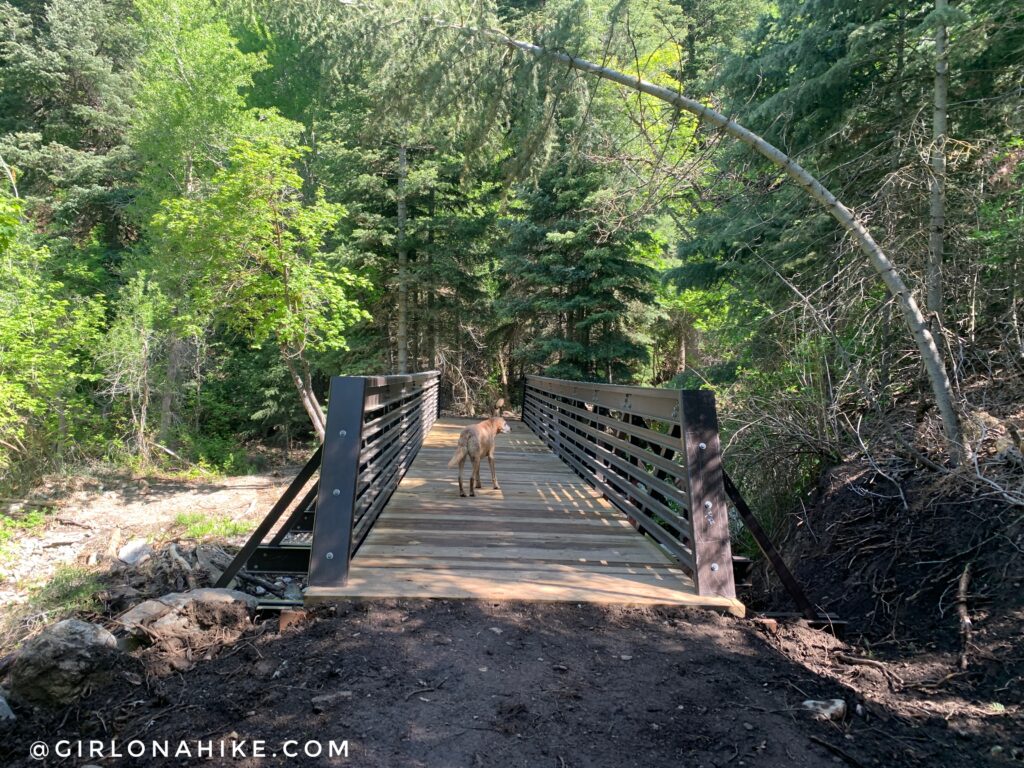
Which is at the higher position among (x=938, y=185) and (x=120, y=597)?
(x=938, y=185)

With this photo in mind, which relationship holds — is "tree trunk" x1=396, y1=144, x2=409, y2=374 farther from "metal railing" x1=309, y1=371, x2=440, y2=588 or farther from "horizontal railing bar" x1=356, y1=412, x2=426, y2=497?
"metal railing" x1=309, y1=371, x2=440, y2=588

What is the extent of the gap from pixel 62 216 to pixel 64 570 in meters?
17.0

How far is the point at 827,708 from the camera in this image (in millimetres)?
2307

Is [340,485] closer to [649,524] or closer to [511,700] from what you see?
[511,700]

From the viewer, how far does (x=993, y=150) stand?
5.05 meters

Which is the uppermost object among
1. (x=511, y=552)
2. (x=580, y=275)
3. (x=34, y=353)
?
(x=580, y=275)

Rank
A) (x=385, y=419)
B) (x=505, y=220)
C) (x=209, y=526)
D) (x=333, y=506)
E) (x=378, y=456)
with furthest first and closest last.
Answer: (x=505, y=220)
(x=209, y=526)
(x=385, y=419)
(x=378, y=456)
(x=333, y=506)

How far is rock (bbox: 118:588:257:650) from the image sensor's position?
3039 mm

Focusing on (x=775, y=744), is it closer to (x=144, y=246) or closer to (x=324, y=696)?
(x=324, y=696)

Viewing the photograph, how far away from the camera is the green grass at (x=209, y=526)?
10.7 m

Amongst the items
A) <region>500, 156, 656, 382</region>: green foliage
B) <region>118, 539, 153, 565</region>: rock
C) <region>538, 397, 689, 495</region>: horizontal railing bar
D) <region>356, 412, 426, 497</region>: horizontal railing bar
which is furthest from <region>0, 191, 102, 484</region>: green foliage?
<region>538, 397, 689, 495</region>: horizontal railing bar

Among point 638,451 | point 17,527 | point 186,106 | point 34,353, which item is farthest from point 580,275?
point 186,106

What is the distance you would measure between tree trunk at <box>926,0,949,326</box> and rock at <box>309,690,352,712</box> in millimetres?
5360

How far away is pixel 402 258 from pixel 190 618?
15384 millimetres
